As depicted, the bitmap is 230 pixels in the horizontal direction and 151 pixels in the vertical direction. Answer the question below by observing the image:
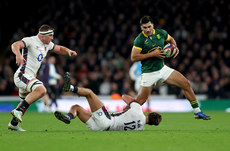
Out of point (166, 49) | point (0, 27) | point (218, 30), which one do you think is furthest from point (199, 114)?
point (0, 27)

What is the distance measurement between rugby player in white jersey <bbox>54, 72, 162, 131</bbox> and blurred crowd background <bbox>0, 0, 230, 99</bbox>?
1097cm

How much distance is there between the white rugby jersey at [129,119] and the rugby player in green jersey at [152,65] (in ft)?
5.34

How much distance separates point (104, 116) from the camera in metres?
8.52

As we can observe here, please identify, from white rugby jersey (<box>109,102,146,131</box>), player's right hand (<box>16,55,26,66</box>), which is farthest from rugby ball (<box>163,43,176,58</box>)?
player's right hand (<box>16,55,26,66</box>)

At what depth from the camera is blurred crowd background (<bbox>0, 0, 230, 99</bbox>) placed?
20594 mm

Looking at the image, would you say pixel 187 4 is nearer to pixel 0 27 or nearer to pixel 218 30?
pixel 218 30

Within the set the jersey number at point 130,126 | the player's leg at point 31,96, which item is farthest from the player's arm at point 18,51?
the jersey number at point 130,126

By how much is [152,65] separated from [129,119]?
7.40 feet

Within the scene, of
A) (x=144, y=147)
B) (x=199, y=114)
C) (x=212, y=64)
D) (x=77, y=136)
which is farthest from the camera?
(x=212, y=64)

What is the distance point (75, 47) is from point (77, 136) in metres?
14.9

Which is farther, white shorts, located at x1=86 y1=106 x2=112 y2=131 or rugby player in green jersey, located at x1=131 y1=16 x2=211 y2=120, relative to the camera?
rugby player in green jersey, located at x1=131 y1=16 x2=211 y2=120

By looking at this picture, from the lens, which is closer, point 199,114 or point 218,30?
point 199,114

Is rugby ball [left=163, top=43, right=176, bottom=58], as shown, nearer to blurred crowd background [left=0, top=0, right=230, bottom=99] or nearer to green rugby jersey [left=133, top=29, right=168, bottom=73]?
green rugby jersey [left=133, top=29, right=168, bottom=73]

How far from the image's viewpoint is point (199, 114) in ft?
33.9
